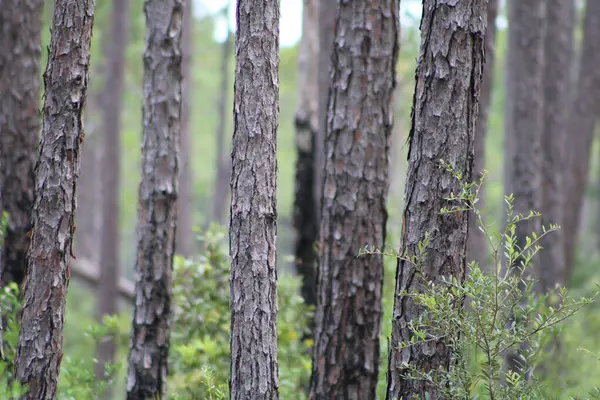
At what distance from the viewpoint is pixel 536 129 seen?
948cm

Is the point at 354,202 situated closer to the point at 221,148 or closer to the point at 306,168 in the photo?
the point at 306,168

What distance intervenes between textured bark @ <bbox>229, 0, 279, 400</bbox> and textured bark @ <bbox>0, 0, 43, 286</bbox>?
344 cm

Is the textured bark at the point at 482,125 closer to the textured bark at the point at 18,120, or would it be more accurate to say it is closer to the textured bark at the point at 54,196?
the textured bark at the point at 54,196

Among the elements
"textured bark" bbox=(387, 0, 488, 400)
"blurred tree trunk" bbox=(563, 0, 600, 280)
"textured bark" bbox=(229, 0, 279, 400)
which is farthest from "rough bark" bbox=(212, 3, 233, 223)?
"textured bark" bbox=(387, 0, 488, 400)

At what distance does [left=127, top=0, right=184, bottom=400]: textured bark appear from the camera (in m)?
6.20

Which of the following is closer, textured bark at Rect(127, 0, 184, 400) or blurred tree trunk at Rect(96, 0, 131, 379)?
textured bark at Rect(127, 0, 184, 400)

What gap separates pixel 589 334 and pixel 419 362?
9.76m

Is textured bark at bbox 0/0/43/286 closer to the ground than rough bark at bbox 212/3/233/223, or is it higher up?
closer to the ground

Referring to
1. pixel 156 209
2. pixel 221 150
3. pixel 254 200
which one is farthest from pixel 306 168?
pixel 221 150

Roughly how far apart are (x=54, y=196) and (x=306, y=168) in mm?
5839

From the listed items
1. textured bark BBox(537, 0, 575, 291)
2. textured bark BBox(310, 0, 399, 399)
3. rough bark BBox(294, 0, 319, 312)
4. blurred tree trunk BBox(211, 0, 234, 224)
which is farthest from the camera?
blurred tree trunk BBox(211, 0, 234, 224)

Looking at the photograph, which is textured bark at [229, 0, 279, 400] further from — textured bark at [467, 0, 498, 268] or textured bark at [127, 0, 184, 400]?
textured bark at [467, 0, 498, 268]

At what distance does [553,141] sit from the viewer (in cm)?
1151

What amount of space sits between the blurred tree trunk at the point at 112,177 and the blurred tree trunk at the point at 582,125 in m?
9.62
